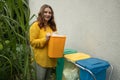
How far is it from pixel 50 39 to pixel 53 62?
1.18ft

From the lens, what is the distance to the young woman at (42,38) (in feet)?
8.97

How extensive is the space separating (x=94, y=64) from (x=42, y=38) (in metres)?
0.71

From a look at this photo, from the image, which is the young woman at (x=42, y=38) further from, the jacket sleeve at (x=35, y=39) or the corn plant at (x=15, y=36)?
the corn plant at (x=15, y=36)

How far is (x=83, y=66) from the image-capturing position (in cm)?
256

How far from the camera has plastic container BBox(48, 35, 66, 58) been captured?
Answer: 2.69 m

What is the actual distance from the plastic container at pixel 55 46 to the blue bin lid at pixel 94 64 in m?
0.27

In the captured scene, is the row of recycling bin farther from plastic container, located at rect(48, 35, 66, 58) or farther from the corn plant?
the corn plant

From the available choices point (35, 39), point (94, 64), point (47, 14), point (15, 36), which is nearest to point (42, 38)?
point (35, 39)

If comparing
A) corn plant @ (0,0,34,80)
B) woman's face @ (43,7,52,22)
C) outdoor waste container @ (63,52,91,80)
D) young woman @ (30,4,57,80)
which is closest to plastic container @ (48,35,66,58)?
young woman @ (30,4,57,80)

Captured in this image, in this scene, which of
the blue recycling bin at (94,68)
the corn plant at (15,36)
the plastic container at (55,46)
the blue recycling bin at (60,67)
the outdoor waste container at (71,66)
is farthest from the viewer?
the blue recycling bin at (60,67)

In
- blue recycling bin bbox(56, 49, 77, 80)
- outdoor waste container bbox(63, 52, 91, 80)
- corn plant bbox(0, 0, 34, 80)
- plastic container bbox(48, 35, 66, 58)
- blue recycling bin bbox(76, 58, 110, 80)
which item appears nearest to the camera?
corn plant bbox(0, 0, 34, 80)

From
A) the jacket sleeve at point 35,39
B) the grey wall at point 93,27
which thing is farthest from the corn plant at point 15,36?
the grey wall at point 93,27

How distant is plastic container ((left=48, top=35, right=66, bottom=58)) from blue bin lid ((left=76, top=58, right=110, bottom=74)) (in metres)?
0.27

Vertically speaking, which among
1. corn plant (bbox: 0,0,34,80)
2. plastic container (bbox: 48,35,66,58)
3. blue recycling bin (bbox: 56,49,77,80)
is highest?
corn plant (bbox: 0,0,34,80)
